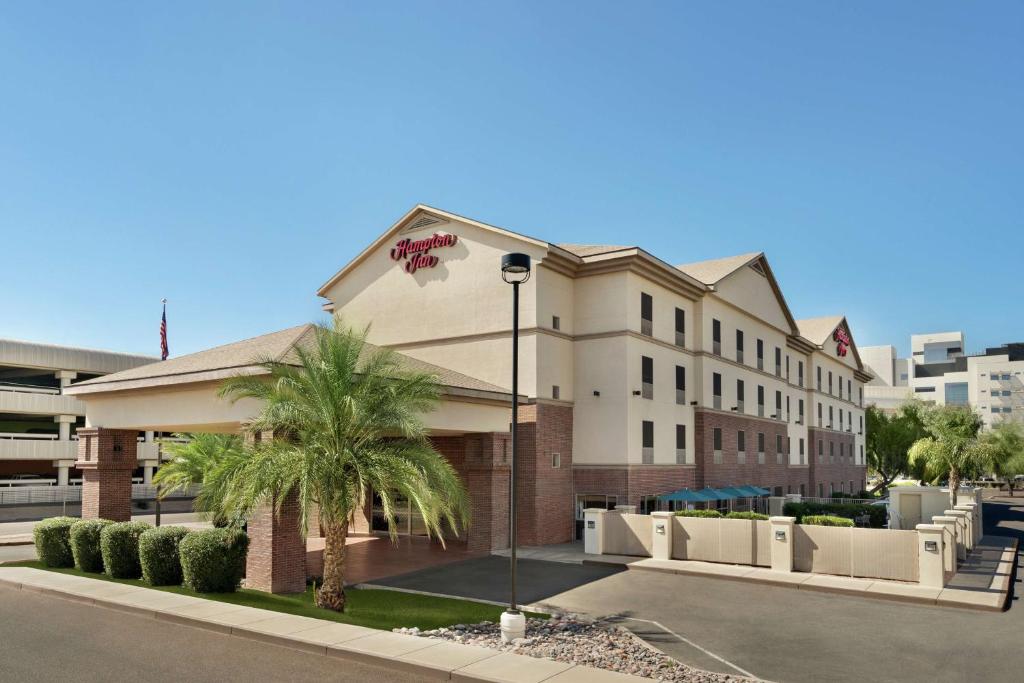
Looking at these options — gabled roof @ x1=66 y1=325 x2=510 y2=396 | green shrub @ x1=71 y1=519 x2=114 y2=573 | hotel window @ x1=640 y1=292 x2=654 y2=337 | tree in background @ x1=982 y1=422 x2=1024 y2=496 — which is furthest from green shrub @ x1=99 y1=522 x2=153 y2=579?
tree in background @ x1=982 y1=422 x2=1024 y2=496

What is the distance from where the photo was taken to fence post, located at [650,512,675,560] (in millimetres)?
25703

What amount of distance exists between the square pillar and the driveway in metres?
3.32

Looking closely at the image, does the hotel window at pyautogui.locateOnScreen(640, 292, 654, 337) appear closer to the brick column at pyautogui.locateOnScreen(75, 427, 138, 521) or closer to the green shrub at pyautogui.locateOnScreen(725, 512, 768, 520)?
the green shrub at pyautogui.locateOnScreen(725, 512, 768, 520)

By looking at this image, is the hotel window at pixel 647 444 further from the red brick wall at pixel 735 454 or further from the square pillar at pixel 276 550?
the square pillar at pixel 276 550

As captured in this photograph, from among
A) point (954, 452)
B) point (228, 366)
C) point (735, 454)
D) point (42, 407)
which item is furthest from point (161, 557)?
point (954, 452)

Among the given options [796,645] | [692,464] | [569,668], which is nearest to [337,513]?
[569,668]

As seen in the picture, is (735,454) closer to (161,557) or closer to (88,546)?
(161,557)

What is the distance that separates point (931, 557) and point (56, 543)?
2470 cm

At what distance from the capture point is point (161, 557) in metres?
18.7

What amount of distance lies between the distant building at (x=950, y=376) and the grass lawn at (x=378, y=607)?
439 feet

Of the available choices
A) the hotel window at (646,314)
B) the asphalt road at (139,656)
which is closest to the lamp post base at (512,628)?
the asphalt road at (139,656)

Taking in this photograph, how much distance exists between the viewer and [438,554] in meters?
27.9

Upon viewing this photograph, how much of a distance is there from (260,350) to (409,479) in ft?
28.2

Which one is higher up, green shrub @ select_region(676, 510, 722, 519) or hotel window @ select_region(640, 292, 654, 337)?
hotel window @ select_region(640, 292, 654, 337)
